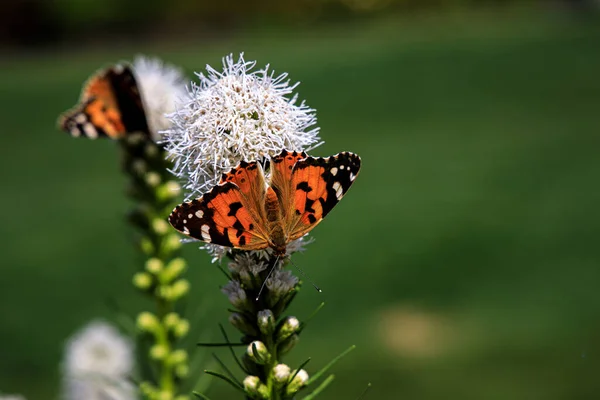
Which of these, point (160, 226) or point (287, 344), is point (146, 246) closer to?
point (160, 226)

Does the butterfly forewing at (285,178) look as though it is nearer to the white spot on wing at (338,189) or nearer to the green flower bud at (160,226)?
the white spot on wing at (338,189)

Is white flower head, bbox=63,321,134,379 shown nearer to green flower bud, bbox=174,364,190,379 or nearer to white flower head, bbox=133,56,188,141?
green flower bud, bbox=174,364,190,379

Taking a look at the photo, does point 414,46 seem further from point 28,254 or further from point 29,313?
point 29,313

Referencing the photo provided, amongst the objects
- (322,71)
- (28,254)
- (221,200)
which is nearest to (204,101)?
(221,200)

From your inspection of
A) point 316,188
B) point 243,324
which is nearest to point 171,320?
point 243,324

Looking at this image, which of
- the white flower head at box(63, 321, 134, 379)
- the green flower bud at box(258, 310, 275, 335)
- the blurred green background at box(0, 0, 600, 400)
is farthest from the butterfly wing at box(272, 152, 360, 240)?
the white flower head at box(63, 321, 134, 379)

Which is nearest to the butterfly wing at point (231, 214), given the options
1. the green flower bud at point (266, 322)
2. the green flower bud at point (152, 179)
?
the green flower bud at point (266, 322)

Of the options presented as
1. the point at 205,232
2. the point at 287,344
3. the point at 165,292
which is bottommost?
the point at 287,344
